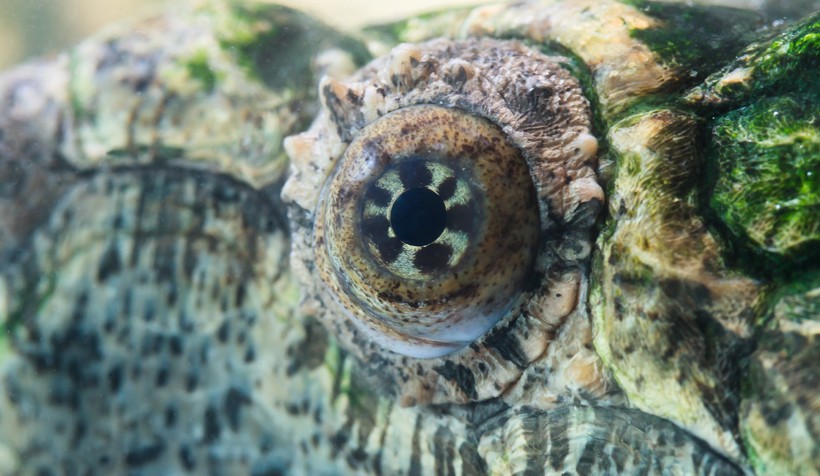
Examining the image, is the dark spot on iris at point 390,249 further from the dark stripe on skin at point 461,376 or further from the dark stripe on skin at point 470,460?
the dark stripe on skin at point 470,460

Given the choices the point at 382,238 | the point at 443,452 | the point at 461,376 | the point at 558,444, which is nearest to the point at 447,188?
the point at 382,238

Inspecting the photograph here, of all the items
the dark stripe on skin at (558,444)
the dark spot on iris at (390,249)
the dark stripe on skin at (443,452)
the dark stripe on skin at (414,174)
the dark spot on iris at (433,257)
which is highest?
the dark stripe on skin at (414,174)

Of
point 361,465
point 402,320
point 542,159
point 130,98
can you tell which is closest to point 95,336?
point 130,98

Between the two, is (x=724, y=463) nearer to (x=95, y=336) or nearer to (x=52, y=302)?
(x=95, y=336)

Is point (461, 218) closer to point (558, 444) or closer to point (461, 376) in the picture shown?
point (461, 376)

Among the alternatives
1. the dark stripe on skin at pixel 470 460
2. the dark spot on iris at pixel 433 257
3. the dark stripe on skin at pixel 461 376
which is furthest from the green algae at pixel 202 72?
the dark stripe on skin at pixel 470 460

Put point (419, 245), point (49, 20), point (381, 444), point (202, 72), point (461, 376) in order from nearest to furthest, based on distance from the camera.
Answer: point (419, 245)
point (461, 376)
point (381, 444)
point (202, 72)
point (49, 20)
